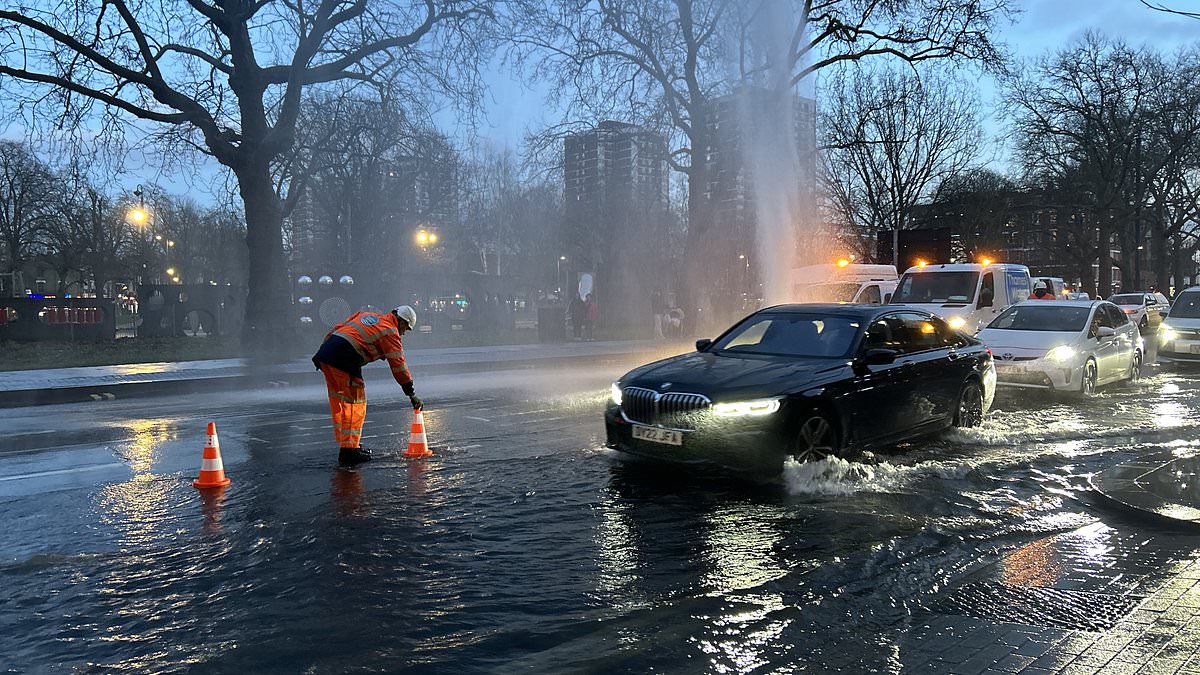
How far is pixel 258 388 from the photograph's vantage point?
16375 millimetres

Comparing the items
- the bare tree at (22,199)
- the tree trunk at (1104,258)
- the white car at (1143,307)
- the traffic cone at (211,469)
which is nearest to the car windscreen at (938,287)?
the traffic cone at (211,469)

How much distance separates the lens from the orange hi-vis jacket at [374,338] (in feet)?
26.8

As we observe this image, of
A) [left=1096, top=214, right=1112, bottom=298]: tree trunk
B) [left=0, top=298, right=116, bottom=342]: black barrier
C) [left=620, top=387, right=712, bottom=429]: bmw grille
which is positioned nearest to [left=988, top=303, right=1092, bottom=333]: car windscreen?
[left=620, top=387, right=712, bottom=429]: bmw grille

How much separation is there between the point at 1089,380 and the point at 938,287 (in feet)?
16.2

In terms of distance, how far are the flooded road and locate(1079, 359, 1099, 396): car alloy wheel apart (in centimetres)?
375

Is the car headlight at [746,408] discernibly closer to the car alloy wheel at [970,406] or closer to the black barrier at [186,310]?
the car alloy wheel at [970,406]

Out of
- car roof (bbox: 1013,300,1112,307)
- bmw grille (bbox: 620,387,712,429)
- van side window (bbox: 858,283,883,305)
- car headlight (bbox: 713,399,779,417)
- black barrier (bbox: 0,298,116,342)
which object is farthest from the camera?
black barrier (bbox: 0,298,116,342)

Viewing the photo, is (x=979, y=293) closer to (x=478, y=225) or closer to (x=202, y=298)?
(x=202, y=298)

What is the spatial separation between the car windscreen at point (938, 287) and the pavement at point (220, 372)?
730cm

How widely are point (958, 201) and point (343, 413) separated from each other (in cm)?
4522

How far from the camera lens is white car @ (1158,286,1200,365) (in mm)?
18078

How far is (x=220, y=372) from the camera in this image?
18391 millimetres

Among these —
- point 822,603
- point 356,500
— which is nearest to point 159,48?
point 356,500

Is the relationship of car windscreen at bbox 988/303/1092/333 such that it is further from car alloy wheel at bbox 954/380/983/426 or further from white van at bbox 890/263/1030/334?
car alloy wheel at bbox 954/380/983/426
